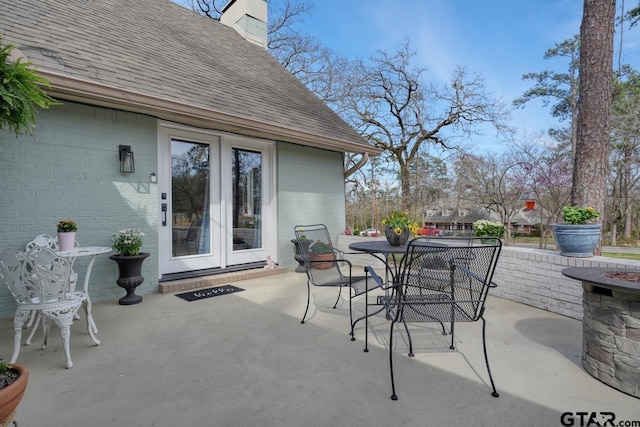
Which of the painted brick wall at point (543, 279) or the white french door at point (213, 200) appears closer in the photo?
the painted brick wall at point (543, 279)

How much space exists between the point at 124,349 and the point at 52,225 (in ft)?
6.44

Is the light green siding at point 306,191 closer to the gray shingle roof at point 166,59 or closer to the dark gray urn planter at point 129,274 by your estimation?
the gray shingle roof at point 166,59

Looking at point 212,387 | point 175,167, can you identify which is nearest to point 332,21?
point 175,167

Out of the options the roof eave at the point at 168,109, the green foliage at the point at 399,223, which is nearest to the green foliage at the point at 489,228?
the green foliage at the point at 399,223

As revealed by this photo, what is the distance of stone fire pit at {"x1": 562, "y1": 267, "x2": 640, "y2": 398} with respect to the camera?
1896 mm

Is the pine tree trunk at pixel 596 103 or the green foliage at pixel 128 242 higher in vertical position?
the pine tree trunk at pixel 596 103

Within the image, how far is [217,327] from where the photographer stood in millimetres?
3082

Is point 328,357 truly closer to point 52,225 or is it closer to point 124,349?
point 124,349

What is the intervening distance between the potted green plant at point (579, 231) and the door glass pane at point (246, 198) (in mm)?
4233

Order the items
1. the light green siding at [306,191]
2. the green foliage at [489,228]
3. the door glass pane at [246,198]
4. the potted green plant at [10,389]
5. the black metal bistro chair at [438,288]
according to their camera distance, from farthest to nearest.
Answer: the light green siding at [306,191]
the door glass pane at [246,198]
the green foliage at [489,228]
the black metal bistro chair at [438,288]
the potted green plant at [10,389]

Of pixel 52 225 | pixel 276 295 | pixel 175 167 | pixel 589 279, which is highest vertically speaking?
pixel 175 167

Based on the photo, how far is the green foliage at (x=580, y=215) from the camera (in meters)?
3.07

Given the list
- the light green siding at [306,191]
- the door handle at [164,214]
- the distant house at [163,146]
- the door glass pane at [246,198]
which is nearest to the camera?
the distant house at [163,146]

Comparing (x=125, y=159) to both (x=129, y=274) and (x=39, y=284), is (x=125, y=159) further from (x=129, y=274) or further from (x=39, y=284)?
(x=39, y=284)
